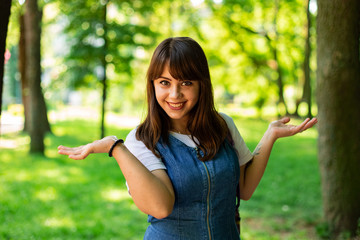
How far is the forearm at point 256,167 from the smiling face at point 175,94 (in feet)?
1.56

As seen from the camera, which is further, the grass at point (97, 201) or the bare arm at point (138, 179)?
the grass at point (97, 201)

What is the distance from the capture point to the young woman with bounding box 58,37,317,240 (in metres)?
1.50

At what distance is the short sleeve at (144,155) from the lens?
5.30 feet

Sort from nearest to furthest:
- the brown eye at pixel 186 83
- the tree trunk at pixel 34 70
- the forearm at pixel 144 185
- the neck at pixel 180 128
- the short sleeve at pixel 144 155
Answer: the forearm at pixel 144 185, the short sleeve at pixel 144 155, the brown eye at pixel 186 83, the neck at pixel 180 128, the tree trunk at pixel 34 70

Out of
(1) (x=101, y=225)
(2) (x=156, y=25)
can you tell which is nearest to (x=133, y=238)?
(1) (x=101, y=225)

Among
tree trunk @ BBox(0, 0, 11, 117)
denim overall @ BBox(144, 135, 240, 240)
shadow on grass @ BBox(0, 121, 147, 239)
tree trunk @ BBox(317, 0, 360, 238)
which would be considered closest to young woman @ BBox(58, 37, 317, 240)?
denim overall @ BBox(144, 135, 240, 240)

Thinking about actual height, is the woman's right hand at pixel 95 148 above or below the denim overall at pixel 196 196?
above

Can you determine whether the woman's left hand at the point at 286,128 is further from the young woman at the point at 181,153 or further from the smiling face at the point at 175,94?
the smiling face at the point at 175,94

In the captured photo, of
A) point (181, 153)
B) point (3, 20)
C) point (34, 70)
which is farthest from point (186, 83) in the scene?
point (34, 70)

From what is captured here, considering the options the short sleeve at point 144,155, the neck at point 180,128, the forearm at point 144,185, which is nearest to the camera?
the forearm at point 144,185

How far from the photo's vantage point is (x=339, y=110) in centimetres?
374

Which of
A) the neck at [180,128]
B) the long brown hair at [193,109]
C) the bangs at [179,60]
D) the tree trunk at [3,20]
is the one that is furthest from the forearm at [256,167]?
the tree trunk at [3,20]

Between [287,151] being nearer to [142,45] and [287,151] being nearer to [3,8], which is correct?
[142,45]

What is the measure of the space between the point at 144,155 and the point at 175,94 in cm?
31
